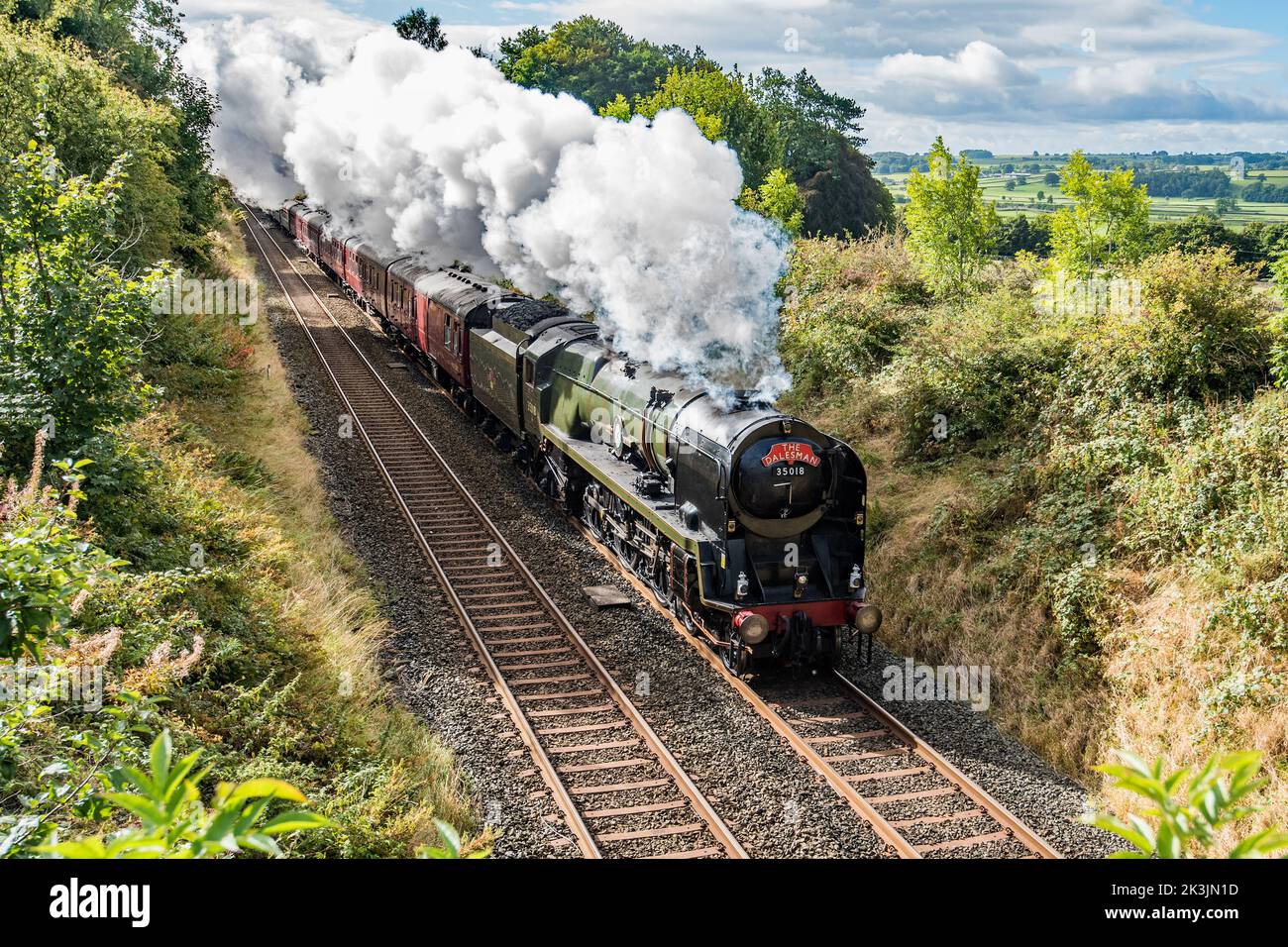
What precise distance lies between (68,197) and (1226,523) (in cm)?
1306

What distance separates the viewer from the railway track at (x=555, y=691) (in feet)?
28.3

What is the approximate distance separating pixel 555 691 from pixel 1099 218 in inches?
692

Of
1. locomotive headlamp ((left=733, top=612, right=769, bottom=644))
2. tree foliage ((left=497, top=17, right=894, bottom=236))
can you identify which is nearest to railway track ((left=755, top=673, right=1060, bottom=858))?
locomotive headlamp ((left=733, top=612, right=769, bottom=644))

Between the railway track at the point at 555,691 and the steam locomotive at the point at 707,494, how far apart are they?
5.11 feet

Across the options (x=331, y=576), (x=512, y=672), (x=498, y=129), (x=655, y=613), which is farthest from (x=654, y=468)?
(x=498, y=129)

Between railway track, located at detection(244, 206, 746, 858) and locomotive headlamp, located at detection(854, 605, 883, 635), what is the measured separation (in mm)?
2966

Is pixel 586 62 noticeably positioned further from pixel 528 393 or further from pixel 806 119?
pixel 528 393

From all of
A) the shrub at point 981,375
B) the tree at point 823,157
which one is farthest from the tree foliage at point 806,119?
the shrub at point 981,375

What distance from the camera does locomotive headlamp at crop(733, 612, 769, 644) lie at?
35.5 ft

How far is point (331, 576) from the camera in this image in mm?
13461

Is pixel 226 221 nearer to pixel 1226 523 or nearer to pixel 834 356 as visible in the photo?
pixel 834 356

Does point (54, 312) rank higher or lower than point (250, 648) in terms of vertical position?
higher

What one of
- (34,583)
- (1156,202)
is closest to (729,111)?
(1156,202)

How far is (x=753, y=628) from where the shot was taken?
426 inches
